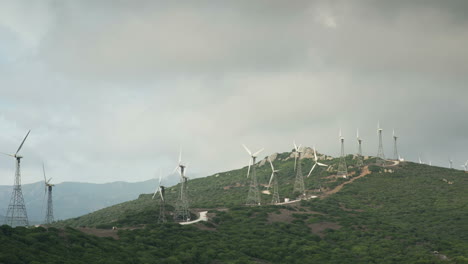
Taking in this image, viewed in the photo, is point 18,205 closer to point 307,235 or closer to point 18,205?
point 18,205

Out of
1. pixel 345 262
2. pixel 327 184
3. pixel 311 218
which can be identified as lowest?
pixel 345 262

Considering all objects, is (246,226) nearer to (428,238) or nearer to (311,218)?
(311,218)

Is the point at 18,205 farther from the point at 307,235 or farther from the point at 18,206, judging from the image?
the point at 307,235

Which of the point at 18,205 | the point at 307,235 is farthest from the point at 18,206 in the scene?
the point at 307,235

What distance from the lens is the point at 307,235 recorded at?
121m

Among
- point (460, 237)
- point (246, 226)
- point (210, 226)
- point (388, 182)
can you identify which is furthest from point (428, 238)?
point (388, 182)

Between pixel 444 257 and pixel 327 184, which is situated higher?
pixel 327 184

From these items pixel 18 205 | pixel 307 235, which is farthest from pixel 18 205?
pixel 307 235

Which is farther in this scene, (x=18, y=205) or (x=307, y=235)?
(x=307, y=235)

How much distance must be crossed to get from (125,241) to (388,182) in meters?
132

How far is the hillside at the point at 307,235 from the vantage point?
83.2 m

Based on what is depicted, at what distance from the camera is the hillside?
8319cm

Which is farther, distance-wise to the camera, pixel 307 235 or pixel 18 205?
pixel 307 235

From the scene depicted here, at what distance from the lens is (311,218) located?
138 meters
